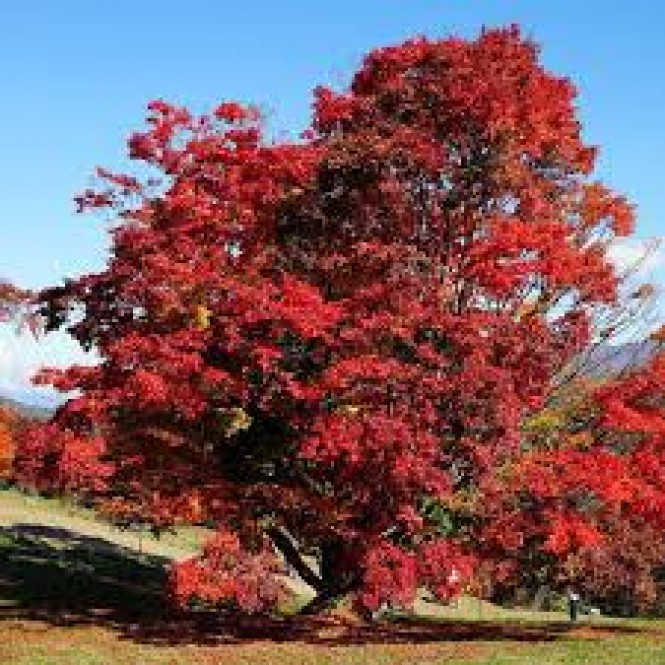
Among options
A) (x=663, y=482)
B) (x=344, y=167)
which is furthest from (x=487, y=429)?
(x=344, y=167)

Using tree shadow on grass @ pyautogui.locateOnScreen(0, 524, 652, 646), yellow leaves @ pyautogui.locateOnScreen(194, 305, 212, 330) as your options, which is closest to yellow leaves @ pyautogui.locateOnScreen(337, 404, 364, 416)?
yellow leaves @ pyautogui.locateOnScreen(194, 305, 212, 330)

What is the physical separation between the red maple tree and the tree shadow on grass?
2380 millimetres

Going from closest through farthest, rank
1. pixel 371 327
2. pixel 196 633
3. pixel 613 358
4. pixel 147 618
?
pixel 371 327 < pixel 196 633 < pixel 613 358 < pixel 147 618

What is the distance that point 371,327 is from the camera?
93.9 ft

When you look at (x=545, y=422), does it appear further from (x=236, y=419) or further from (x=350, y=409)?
(x=236, y=419)

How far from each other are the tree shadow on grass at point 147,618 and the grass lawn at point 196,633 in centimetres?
4

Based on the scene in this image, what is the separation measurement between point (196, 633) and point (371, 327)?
33.0 feet

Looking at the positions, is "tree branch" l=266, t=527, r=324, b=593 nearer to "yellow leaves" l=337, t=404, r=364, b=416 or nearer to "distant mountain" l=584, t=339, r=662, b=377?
"yellow leaves" l=337, t=404, r=364, b=416

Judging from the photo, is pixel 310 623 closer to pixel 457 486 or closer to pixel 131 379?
pixel 457 486

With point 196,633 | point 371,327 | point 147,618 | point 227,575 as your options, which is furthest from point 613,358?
point 147,618

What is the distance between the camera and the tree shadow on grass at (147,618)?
3272cm

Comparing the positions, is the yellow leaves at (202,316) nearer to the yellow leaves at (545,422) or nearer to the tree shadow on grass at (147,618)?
the tree shadow on grass at (147,618)

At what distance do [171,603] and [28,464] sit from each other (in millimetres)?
8123

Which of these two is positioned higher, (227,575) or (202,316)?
(202,316)
